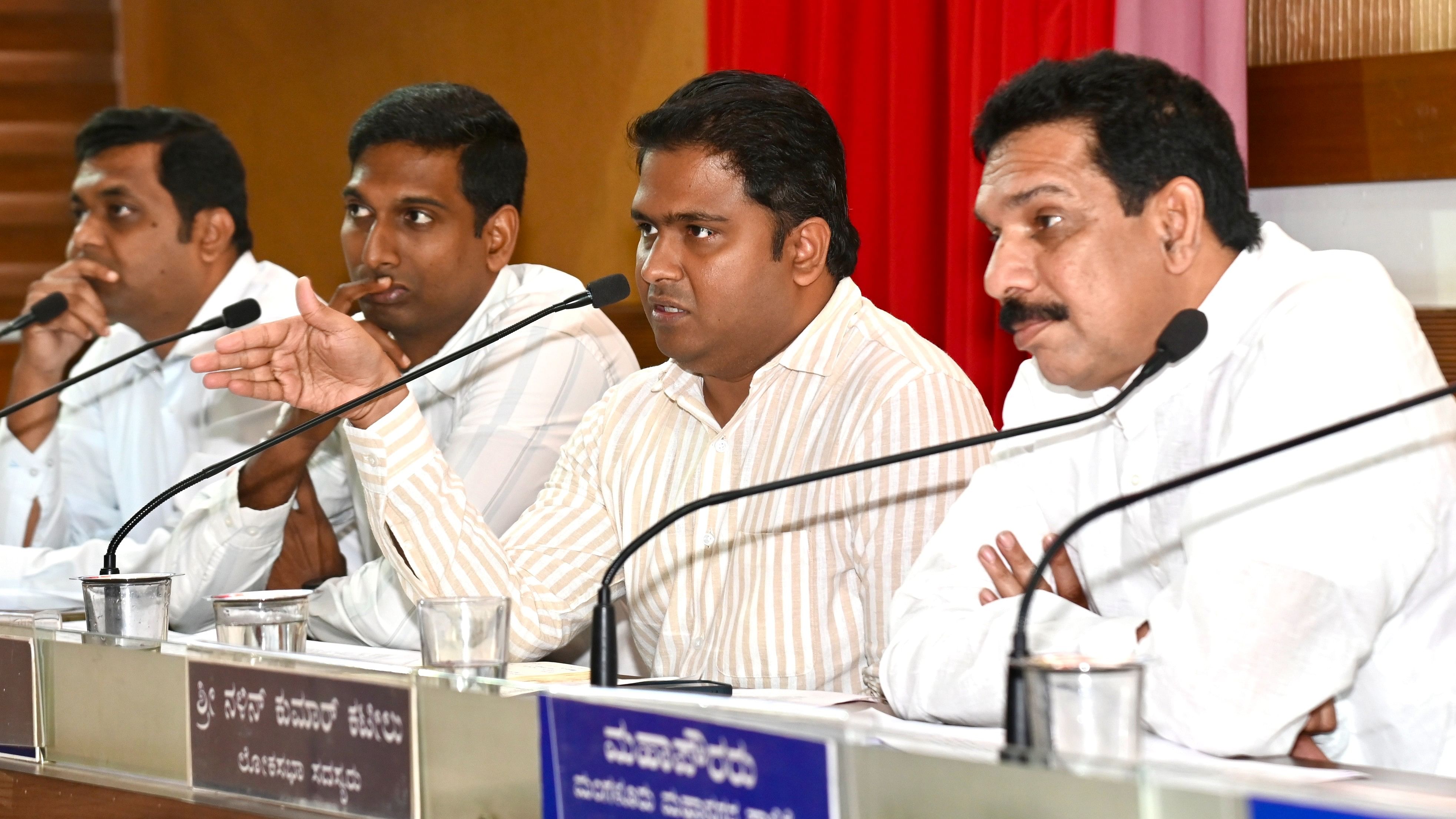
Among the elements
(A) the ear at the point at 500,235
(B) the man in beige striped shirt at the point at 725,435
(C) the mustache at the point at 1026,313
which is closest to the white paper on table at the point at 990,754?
(C) the mustache at the point at 1026,313

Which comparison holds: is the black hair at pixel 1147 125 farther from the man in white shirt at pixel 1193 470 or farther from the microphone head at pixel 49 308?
the microphone head at pixel 49 308

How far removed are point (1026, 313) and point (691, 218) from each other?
521 mm

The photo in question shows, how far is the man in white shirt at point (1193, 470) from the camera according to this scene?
49.4 inches

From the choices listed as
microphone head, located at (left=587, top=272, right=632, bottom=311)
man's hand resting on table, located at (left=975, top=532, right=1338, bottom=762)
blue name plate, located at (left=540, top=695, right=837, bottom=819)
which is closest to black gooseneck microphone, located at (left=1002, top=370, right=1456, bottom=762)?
blue name plate, located at (left=540, top=695, right=837, bottom=819)

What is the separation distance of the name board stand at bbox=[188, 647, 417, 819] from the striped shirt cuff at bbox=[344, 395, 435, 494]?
21.1 inches

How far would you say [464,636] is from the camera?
45.6 inches

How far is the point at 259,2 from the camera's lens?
3.97 m

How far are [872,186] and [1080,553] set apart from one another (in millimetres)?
1065

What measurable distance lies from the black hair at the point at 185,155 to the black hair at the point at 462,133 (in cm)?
66

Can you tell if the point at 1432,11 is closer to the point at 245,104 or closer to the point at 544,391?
the point at 544,391

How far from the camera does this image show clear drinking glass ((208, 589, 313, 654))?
1335 millimetres

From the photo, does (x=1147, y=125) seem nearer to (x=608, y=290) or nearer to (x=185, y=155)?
(x=608, y=290)

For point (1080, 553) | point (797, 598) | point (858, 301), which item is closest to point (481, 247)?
point (858, 301)

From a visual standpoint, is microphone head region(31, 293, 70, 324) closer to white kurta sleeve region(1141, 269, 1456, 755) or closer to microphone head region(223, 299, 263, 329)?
microphone head region(223, 299, 263, 329)
